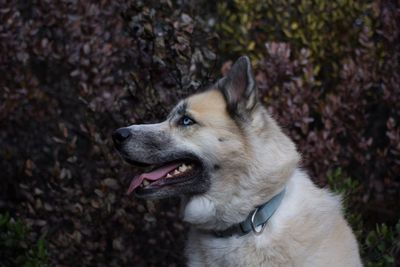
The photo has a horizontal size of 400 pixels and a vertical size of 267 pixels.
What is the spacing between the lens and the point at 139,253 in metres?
5.42

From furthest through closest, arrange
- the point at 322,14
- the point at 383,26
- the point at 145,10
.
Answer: the point at 322,14 < the point at 383,26 < the point at 145,10

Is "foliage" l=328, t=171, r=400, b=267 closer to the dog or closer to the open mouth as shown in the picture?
the dog

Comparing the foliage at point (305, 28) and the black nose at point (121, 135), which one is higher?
the black nose at point (121, 135)

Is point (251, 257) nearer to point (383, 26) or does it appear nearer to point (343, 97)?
point (343, 97)

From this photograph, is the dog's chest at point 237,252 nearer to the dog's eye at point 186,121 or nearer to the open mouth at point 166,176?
the open mouth at point 166,176

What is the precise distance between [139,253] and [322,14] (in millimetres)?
2359

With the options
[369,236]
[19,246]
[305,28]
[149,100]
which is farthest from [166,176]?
[305,28]

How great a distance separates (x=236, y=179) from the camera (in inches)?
161

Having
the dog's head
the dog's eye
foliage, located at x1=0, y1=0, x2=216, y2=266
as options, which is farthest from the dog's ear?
foliage, located at x1=0, y1=0, x2=216, y2=266

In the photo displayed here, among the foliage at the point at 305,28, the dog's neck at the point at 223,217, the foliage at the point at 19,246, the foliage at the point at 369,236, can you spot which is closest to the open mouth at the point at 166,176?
the dog's neck at the point at 223,217

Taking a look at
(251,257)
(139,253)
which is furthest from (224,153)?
(139,253)

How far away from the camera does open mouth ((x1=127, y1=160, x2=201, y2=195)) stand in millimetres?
4047

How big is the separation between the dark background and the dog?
857 mm

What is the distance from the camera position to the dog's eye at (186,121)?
4125 mm
